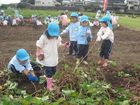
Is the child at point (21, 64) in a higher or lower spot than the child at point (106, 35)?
lower

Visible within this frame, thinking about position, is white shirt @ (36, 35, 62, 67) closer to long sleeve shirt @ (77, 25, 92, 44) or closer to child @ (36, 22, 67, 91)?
child @ (36, 22, 67, 91)

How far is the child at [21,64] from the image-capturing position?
10.2 ft

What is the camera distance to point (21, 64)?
3287 mm

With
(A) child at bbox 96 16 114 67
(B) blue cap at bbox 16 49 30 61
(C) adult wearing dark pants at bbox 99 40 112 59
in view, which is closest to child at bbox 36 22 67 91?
(B) blue cap at bbox 16 49 30 61

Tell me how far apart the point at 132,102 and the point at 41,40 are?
1768 millimetres

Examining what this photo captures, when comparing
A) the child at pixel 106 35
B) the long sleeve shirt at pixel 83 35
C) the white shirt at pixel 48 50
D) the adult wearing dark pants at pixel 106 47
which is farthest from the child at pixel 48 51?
the adult wearing dark pants at pixel 106 47

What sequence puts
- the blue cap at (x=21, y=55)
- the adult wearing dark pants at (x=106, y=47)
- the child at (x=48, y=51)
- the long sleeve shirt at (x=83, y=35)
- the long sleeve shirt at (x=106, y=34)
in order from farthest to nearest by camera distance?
the long sleeve shirt at (x=83, y=35) < the adult wearing dark pants at (x=106, y=47) < the long sleeve shirt at (x=106, y=34) < the blue cap at (x=21, y=55) < the child at (x=48, y=51)

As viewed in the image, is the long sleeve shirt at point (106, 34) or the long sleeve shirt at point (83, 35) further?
the long sleeve shirt at point (83, 35)

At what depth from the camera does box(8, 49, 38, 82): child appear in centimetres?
312

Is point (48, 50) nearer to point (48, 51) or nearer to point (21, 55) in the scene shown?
point (48, 51)

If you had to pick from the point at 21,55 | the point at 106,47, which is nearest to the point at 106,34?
the point at 106,47

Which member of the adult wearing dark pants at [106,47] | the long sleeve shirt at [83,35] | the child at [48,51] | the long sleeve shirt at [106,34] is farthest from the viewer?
the long sleeve shirt at [83,35]

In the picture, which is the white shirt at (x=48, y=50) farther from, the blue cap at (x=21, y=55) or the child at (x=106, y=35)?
the child at (x=106, y=35)

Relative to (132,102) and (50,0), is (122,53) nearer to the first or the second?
(132,102)
